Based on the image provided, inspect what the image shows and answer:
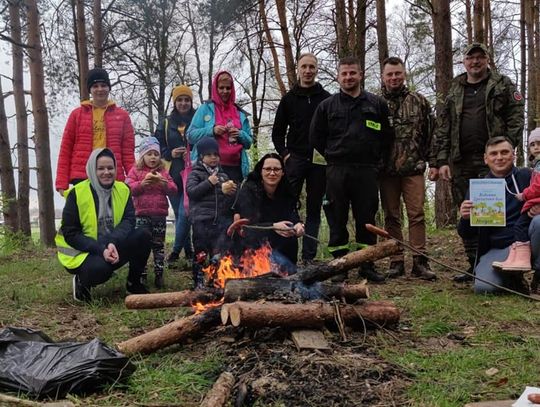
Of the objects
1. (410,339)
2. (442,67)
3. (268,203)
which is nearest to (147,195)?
(268,203)

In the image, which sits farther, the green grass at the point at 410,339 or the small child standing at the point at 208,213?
the small child standing at the point at 208,213

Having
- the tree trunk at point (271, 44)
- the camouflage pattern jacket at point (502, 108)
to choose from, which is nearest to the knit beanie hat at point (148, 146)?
the camouflage pattern jacket at point (502, 108)

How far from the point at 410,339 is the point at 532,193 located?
2.18 metres

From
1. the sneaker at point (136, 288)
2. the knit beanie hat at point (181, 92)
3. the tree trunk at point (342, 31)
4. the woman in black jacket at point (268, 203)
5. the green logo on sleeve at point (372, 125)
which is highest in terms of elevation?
the tree trunk at point (342, 31)

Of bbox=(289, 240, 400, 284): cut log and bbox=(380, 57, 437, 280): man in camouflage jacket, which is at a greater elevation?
bbox=(380, 57, 437, 280): man in camouflage jacket

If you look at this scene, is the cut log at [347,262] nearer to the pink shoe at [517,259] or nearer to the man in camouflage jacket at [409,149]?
the pink shoe at [517,259]

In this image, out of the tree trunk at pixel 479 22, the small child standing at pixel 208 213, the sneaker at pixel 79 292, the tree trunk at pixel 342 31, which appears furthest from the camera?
the tree trunk at pixel 479 22

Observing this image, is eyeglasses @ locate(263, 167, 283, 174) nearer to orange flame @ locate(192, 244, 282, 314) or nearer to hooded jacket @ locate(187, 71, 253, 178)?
orange flame @ locate(192, 244, 282, 314)

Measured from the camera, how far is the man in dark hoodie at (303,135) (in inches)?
246

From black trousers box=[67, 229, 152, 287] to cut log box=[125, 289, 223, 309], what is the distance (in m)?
0.92

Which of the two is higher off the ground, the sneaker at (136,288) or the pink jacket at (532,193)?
the pink jacket at (532,193)

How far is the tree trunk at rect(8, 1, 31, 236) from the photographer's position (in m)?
12.5

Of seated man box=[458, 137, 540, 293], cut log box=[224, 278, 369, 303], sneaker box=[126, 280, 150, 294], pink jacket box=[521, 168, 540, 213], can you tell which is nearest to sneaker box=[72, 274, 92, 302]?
sneaker box=[126, 280, 150, 294]

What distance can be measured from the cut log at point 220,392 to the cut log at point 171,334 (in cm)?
71
